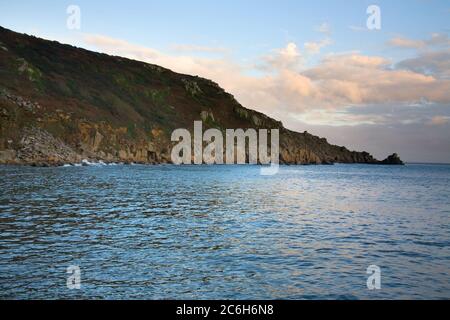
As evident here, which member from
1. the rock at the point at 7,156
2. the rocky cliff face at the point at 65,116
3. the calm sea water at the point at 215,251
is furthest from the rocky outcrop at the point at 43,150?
the calm sea water at the point at 215,251

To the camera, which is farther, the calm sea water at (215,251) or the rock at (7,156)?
the rock at (7,156)

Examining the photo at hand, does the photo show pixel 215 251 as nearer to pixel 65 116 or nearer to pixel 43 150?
pixel 43 150

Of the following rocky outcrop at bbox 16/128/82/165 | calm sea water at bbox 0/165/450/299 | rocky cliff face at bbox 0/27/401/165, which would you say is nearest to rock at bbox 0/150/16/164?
rocky cliff face at bbox 0/27/401/165

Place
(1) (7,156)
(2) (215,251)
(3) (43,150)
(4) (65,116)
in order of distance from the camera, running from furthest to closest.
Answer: (4) (65,116) < (3) (43,150) < (1) (7,156) < (2) (215,251)

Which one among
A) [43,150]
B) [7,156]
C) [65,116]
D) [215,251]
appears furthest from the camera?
[65,116]

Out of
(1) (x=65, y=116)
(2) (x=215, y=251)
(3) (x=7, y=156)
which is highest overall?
(1) (x=65, y=116)

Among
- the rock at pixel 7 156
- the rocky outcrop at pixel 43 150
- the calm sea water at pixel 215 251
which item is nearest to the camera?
the calm sea water at pixel 215 251

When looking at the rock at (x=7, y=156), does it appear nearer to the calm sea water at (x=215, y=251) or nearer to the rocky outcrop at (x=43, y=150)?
the rocky outcrop at (x=43, y=150)

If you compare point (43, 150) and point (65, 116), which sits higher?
point (65, 116)

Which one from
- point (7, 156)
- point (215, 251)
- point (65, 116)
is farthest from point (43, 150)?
point (215, 251)

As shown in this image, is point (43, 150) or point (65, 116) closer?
point (43, 150)
